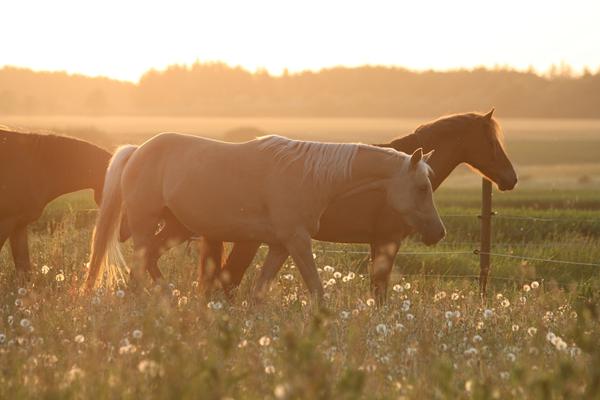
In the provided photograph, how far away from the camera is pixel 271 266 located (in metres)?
8.45

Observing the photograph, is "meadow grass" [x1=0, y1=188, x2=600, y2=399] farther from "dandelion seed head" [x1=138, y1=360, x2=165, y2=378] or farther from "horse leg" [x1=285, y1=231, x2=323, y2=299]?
"horse leg" [x1=285, y1=231, x2=323, y2=299]

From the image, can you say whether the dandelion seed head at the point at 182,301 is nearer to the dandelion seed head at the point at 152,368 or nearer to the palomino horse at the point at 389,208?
the palomino horse at the point at 389,208

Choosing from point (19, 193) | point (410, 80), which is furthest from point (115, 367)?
point (410, 80)

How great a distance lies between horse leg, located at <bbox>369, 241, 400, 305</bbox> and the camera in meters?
8.79

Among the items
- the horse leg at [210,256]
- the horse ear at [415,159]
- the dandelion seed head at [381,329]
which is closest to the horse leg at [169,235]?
the horse leg at [210,256]

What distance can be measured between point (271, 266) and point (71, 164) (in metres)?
3.25

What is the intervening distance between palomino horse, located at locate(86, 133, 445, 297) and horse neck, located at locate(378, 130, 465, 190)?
95 cm

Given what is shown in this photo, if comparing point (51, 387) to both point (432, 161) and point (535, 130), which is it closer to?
point (432, 161)

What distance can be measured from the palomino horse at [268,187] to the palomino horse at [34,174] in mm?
1447

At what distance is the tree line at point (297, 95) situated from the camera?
495 ft

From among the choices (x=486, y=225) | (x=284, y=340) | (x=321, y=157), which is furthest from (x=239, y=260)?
(x=486, y=225)

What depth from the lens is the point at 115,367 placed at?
561 cm

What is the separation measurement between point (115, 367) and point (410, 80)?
167547mm

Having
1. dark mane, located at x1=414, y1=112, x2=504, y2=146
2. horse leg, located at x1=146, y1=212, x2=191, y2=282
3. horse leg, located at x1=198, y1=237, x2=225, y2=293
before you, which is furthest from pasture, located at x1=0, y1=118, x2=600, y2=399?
dark mane, located at x1=414, y1=112, x2=504, y2=146
